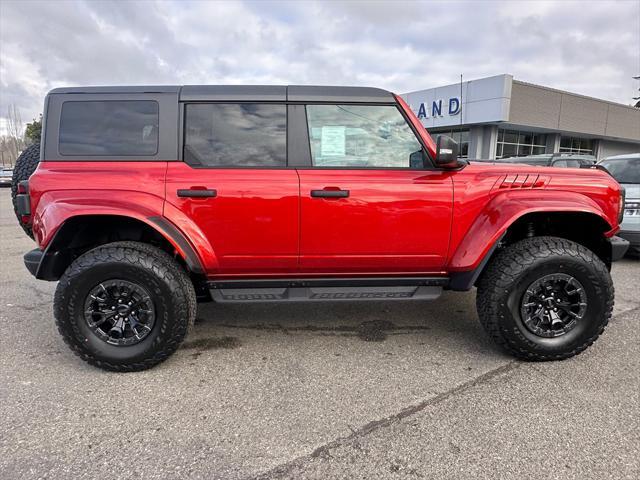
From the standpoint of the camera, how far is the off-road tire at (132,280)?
2803 mm

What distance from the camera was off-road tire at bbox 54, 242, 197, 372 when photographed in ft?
9.20

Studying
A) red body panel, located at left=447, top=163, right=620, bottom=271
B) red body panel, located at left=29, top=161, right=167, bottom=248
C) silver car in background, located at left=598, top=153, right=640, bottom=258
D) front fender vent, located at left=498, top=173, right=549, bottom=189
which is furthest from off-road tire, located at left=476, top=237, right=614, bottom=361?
silver car in background, located at left=598, top=153, right=640, bottom=258

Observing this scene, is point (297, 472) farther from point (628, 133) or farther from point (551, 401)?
point (628, 133)

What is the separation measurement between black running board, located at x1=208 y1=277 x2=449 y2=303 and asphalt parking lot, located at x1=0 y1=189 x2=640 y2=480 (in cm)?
46

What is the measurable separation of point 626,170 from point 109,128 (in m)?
7.24

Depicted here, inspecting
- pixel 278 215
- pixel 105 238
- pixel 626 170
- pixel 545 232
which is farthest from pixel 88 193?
pixel 626 170

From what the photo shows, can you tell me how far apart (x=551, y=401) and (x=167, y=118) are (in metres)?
3.20

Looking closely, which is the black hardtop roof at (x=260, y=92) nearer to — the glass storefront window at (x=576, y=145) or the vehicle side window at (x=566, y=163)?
the vehicle side window at (x=566, y=163)

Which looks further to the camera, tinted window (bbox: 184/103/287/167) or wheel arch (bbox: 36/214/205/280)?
tinted window (bbox: 184/103/287/167)

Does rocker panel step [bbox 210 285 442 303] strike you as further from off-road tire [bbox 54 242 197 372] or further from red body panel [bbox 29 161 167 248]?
red body panel [bbox 29 161 167 248]

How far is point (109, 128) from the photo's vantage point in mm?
2932

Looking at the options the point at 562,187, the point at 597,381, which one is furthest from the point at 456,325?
the point at 562,187

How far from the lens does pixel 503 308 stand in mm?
3000

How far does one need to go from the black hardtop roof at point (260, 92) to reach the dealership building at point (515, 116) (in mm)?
18435
